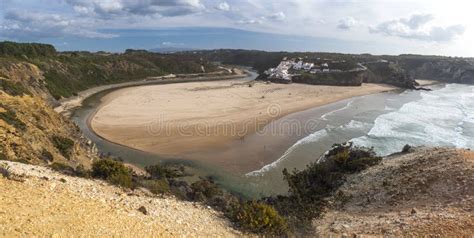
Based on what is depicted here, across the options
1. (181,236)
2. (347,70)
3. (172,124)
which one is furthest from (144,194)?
(347,70)

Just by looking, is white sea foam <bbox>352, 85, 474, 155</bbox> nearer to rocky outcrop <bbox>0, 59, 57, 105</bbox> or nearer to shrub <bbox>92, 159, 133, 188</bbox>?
shrub <bbox>92, 159, 133, 188</bbox>

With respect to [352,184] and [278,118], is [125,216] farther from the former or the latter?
[278,118]

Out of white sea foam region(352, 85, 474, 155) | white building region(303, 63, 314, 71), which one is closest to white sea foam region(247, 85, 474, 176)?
white sea foam region(352, 85, 474, 155)

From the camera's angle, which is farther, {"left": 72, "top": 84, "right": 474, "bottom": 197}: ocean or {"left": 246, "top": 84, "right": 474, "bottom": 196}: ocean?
{"left": 246, "top": 84, "right": 474, "bottom": 196}: ocean

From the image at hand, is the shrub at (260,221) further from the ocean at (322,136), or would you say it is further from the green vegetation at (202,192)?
the ocean at (322,136)

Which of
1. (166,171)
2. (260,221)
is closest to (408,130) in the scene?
(166,171)
